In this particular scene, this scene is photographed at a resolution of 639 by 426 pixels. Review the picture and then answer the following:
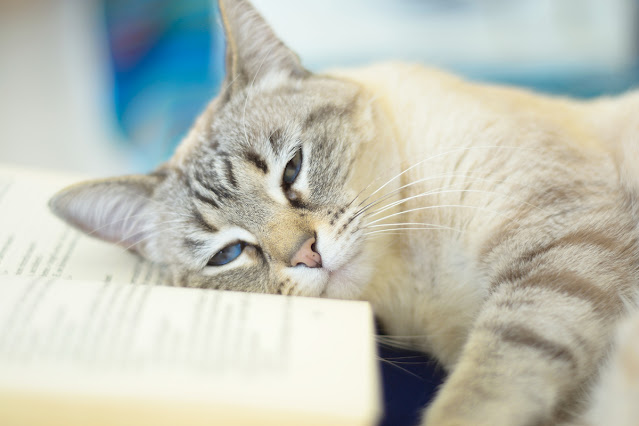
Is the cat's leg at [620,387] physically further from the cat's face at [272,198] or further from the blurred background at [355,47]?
the blurred background at [355,47]

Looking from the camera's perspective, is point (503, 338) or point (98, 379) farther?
point (503, 338)

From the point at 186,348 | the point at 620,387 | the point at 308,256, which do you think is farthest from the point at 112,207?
the point at 620,387

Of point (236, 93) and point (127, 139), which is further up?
point (236, 93)

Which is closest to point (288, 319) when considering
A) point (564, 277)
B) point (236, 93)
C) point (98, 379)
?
point (98, 379)

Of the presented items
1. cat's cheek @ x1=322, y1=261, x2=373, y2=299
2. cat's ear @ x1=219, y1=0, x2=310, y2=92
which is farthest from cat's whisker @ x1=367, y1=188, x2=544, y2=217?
cat's ear @ x1=219, y1=0, x2=310, y2=92

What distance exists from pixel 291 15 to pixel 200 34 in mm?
648

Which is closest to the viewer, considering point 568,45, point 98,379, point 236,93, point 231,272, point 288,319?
point 98,379

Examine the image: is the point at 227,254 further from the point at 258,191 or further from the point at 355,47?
the point at 355,47

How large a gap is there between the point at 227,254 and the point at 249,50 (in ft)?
Result: 2.65

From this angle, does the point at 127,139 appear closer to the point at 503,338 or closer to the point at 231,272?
the point at 231,272

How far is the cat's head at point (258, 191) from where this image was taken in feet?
5.54

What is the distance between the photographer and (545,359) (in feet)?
4.46

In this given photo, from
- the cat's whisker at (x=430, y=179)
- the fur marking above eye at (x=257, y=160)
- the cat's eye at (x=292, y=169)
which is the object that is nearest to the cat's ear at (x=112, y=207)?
the fur marking above eye at (x=257, y=160)

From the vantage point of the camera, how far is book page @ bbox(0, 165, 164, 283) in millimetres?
1853
